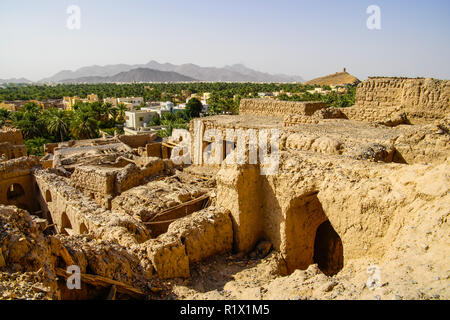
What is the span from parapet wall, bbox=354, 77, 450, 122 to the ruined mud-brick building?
3 cm

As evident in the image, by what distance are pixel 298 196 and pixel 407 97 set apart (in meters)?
7.81

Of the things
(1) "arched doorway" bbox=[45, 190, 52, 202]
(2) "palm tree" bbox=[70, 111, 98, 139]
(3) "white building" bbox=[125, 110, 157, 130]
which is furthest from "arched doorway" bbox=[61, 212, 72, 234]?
(3) "white building" bbox=[125, 110, 157, 130]

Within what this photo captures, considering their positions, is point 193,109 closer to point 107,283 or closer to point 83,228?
point 83,228

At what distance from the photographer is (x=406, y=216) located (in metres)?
4.95

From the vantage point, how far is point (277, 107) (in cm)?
1777

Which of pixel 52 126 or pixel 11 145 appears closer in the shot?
pixel 11 145

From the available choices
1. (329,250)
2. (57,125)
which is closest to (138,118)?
(57,125)

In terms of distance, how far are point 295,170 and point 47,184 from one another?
10.1 m

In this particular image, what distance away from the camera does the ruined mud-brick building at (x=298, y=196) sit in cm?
560

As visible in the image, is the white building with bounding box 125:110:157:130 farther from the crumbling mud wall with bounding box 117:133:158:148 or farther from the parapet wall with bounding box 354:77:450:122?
the parapet wall with bounding box 354:77:450:122

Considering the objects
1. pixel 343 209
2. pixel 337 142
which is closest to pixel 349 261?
pixel 343 209

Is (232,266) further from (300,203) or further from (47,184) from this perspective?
(47,184)

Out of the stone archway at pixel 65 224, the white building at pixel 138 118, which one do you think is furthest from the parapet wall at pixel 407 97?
the white building at pixel 138 118
